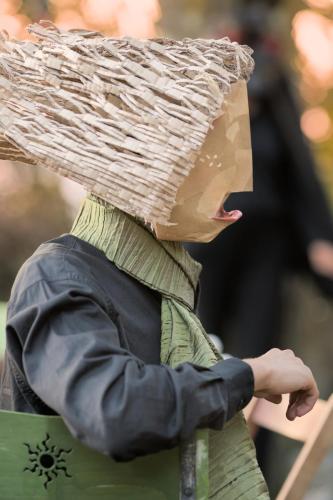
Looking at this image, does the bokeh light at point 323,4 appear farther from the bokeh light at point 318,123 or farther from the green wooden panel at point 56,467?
the green wooden panel at point 56,467

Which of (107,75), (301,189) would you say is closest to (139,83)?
(107,75)

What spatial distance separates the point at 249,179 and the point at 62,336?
59 cm

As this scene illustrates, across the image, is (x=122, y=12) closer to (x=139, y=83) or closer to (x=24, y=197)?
(x=24, y=197)

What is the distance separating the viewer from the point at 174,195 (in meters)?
2.00

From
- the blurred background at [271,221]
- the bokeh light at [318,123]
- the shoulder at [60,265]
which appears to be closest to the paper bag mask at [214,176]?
the shoulder at [60,265]

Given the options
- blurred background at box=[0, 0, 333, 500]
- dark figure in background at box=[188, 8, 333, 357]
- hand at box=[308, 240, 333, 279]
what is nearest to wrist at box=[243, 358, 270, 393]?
blurred background at box=[0, 0, 333, 500]

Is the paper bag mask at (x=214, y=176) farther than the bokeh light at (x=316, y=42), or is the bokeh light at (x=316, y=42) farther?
the bokeh light at (x=316, y=42)

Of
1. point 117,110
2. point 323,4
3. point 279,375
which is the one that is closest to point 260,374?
point 279,375

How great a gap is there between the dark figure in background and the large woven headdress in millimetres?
2980

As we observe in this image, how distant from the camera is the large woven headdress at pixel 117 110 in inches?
77.8

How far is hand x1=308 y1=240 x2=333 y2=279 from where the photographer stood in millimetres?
5172

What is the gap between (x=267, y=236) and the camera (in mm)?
5203

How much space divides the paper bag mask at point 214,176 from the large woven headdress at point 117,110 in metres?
0.11

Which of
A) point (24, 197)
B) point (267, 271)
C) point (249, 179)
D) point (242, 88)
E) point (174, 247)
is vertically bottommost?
point (24, 197)
